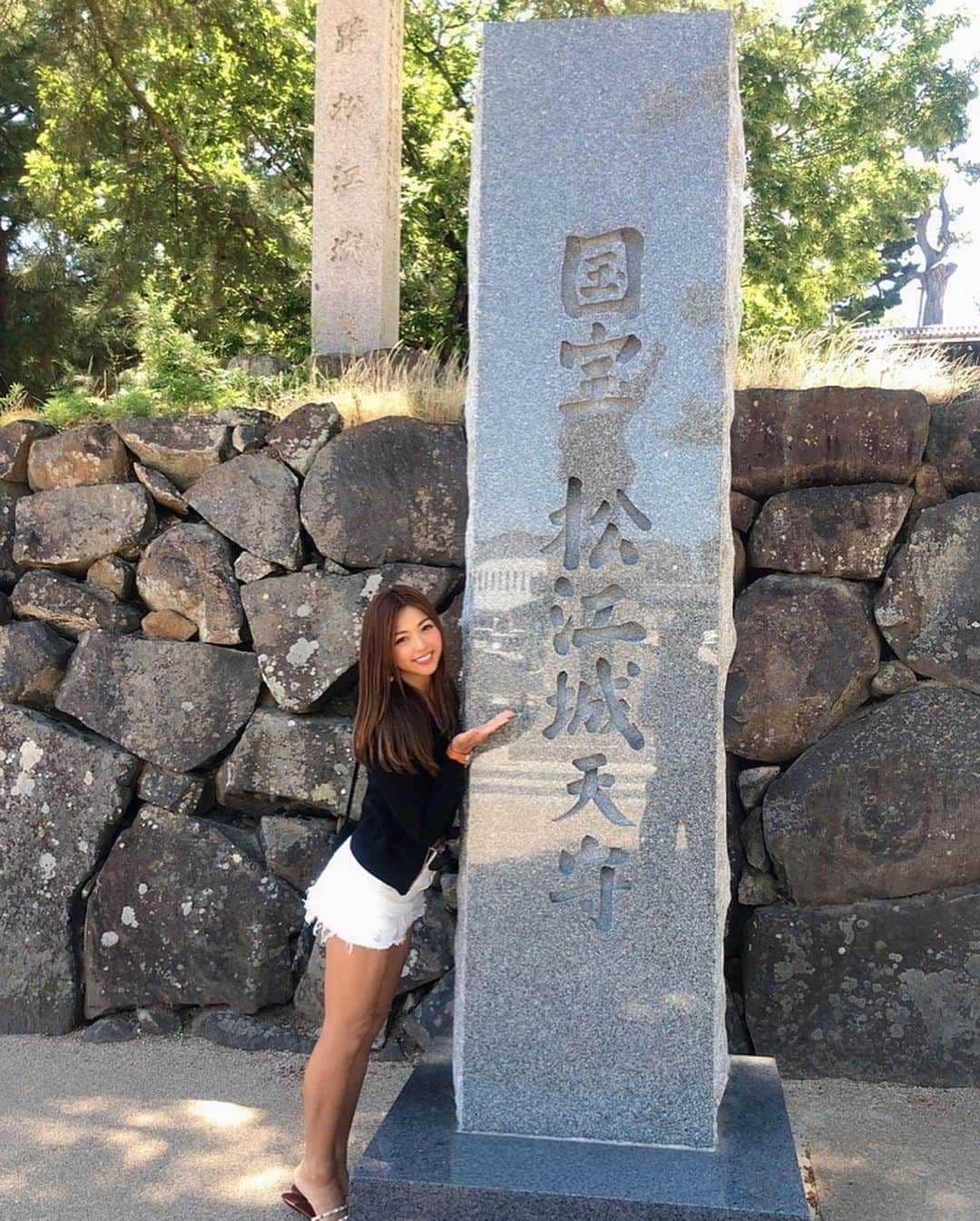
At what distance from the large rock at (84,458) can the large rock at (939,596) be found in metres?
2.68

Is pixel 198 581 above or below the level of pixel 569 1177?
above

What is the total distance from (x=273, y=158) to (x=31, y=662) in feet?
23.1

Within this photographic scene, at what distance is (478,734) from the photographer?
8.88 ft

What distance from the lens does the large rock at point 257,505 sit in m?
4.01

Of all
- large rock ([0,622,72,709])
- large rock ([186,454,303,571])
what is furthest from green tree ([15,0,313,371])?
large rock ([0,622,72,709])

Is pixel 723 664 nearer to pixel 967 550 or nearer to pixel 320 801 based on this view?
pixel 967 550

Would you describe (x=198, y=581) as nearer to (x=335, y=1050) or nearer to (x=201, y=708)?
(x=201, y=708)

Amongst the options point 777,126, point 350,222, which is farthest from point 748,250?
point 350,222

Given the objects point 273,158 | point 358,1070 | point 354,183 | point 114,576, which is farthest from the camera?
point 273,158

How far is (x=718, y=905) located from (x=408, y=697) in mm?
872

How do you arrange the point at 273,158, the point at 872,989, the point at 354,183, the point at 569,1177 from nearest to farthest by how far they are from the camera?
the point at 569,1177, the point at 872,989, the point at 354,183, the point at 273,158

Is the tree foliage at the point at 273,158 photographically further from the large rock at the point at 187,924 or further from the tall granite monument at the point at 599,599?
the large rock at the point at 187,924

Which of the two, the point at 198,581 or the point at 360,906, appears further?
the point at 198,581

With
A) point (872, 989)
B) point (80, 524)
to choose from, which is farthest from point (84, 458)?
point (872, 989)
